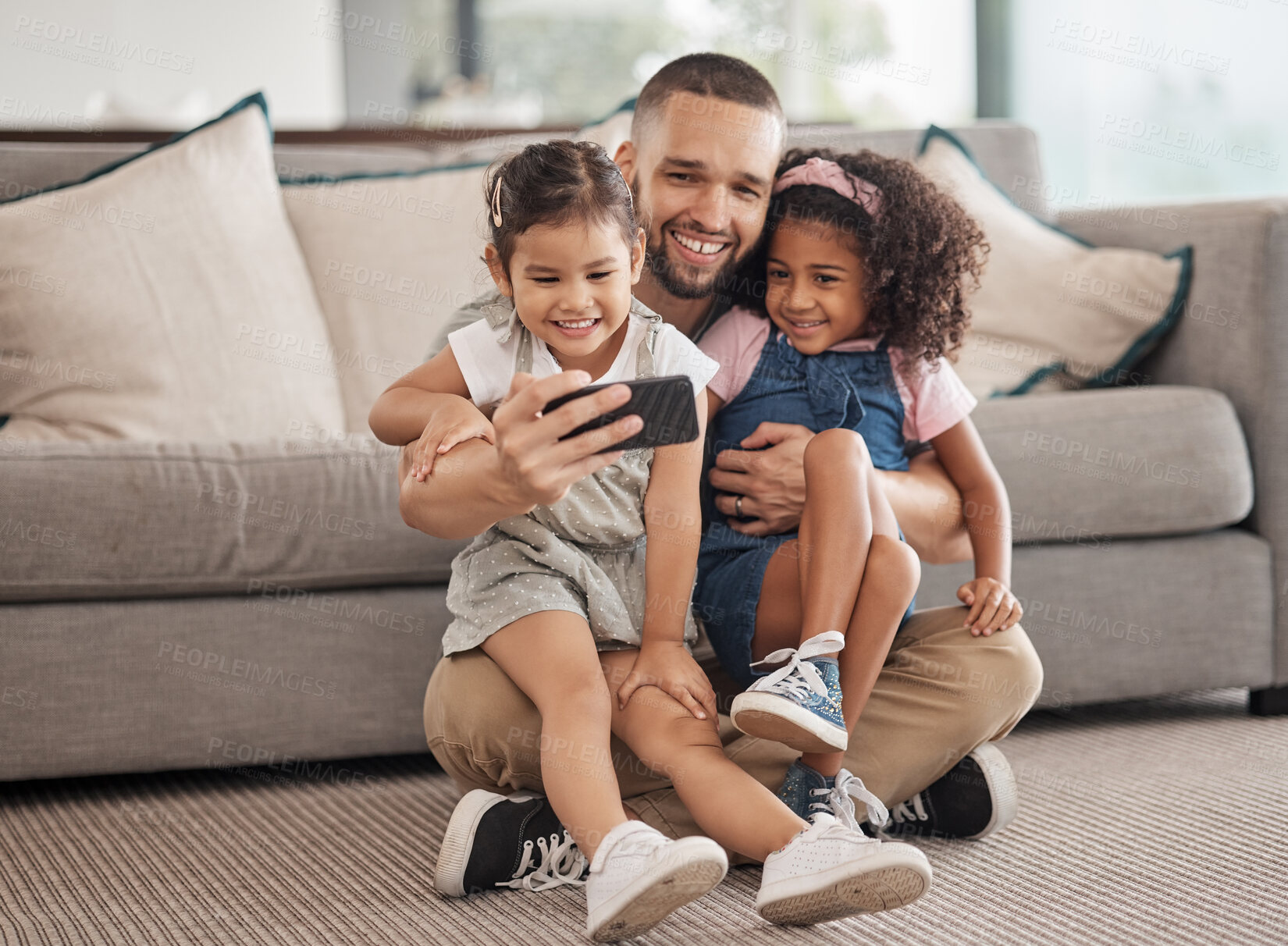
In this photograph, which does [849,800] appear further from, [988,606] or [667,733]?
[988,606]

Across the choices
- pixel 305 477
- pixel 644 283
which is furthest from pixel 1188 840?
pixel 305 477

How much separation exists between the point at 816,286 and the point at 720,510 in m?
0.28

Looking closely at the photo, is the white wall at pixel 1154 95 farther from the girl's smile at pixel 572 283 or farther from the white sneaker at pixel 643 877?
the white sneaker at pixel 643 877

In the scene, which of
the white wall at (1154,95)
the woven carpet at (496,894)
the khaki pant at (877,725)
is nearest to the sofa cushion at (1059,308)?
the woven carpet at (496,894)

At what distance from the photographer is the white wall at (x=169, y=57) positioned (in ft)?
15.2

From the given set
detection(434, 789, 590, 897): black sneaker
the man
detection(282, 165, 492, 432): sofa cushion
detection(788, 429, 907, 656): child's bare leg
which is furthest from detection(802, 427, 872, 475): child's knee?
detection(282, 165, 492, 432): sofa cushion

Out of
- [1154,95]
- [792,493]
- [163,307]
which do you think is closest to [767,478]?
[792,493]

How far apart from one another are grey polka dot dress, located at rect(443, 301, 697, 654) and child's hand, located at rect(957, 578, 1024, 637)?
0.31m

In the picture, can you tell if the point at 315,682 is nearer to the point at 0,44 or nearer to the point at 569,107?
the point at 0,44

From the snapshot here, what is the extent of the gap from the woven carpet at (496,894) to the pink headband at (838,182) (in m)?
0.71

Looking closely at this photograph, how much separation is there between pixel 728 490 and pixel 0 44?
4.45 meters

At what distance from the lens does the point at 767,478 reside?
4.17ft

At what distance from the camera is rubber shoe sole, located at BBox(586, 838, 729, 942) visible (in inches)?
34.8

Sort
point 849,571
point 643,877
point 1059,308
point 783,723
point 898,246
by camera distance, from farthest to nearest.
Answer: point 1059,308, point 898,246, point 849,571, point 783,723, point 643,877
